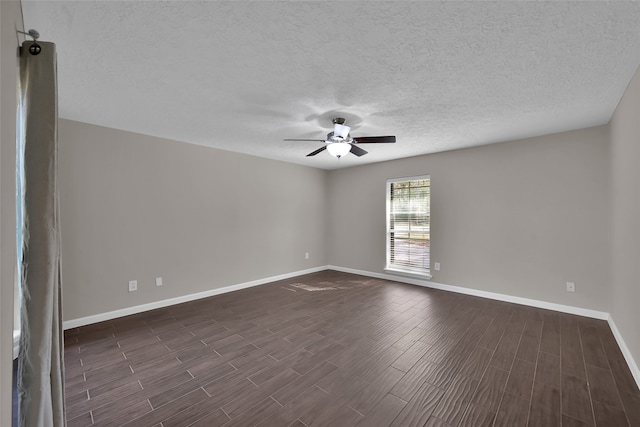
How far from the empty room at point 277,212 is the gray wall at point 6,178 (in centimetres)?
2

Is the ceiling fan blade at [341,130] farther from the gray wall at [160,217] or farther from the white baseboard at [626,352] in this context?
the white baseboard at [626,352]

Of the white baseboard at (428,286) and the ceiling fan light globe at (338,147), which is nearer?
the white baseboard at (428,286)

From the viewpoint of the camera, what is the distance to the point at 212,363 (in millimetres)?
2398

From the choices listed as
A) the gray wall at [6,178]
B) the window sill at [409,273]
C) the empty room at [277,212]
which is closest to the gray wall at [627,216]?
the empty room at [277,212]

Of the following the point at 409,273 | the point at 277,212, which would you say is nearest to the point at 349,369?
the point at 409,273

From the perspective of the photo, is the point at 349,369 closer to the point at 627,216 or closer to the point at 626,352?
the point at 626,352

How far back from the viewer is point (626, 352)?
2432 mm

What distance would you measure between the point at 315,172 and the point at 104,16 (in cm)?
479

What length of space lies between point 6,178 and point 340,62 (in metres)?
1.90

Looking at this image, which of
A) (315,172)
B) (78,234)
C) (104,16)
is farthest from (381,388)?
(315,172)

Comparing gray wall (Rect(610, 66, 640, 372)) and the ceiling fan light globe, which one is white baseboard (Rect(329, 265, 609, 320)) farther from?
the ceiling fan light globe

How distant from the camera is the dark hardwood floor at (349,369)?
1789 mm

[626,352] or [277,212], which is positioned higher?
[277,212]

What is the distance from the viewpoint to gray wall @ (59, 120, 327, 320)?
317 cm
